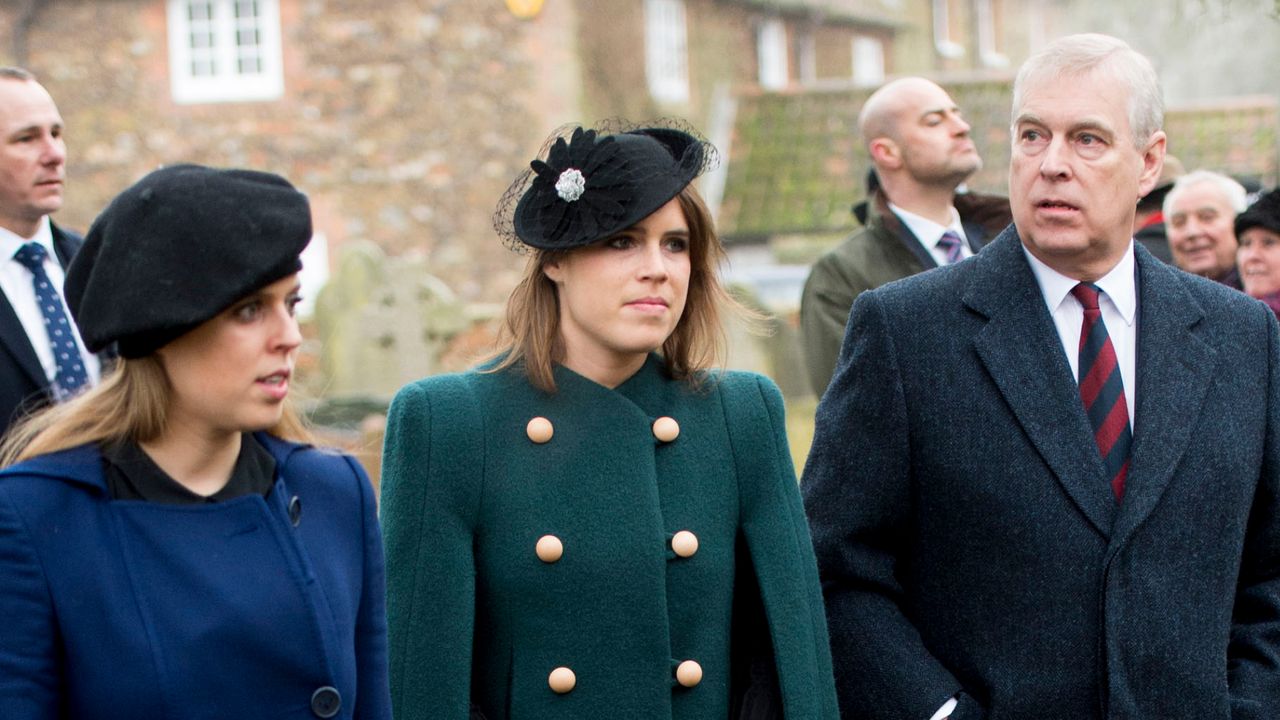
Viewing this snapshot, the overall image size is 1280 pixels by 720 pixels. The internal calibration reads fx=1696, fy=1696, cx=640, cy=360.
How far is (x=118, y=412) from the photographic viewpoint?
282cm

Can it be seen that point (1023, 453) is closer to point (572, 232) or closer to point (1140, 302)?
point (1140, 302)

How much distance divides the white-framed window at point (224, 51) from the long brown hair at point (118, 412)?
19555mm

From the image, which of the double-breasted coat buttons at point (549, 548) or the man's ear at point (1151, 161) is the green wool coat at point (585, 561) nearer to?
the double-breasted coat buttons at point (549, 548)

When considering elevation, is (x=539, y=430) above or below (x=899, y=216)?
below

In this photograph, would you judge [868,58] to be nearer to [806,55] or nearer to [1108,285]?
[806,55]

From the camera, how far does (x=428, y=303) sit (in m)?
14.4

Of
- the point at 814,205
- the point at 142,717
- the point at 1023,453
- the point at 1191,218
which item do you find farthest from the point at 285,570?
the point at 814,205

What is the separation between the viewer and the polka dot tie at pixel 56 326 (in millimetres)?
5160

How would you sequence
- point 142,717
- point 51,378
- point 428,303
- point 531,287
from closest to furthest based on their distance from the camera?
point 142,717 < point 531,287 < point 51,378 < point 428,303

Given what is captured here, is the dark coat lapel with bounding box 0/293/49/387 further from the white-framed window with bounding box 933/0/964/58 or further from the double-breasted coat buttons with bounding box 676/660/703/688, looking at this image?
the white-framed window with bounding box 933/0/964/58

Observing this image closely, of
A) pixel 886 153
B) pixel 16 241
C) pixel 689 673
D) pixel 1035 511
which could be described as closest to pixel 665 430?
pixel 689 673

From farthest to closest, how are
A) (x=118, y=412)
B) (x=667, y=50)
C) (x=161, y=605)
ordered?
1. (x=667, y=50)
2. (x=118, y=412)
3. (x=161, y=605)

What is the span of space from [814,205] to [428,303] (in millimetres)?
6355

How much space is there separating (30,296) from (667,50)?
18.8m
